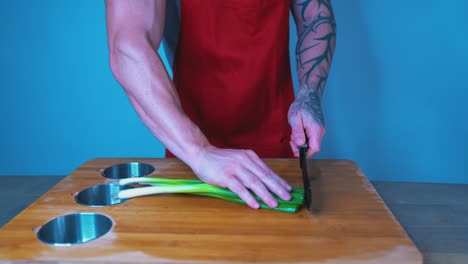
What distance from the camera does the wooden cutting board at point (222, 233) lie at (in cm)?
63

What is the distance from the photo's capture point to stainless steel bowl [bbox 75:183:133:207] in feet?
2.97

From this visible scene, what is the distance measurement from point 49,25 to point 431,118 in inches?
73.1

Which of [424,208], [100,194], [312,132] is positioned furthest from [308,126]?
[424,208]

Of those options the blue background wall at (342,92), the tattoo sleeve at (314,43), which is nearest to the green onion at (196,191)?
the tattoo sleeve at (314,43)

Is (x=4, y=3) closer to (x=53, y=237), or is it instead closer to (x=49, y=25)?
(x=49, y=25)

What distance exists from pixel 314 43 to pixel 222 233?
0.77 meters

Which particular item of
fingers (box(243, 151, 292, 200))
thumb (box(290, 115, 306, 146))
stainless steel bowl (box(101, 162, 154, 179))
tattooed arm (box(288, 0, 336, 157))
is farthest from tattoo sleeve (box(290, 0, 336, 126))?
stainless steel bowl (box(101, 162, 154, 179))

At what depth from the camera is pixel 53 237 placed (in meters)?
0.75

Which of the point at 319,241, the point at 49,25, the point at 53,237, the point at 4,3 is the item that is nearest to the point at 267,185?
the point at 319,241

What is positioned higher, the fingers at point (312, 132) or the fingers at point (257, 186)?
the fingers at point (312, 132)

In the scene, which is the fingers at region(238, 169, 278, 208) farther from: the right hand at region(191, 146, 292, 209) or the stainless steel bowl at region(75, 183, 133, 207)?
the stainless steel bowl at region(75, 183, 133, 207)

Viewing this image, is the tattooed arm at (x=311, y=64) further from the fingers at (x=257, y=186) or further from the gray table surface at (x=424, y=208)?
the gray table surface at (x=424, y=208)

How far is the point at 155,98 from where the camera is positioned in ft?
3.06

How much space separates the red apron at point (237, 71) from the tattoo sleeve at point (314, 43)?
0.22ft
